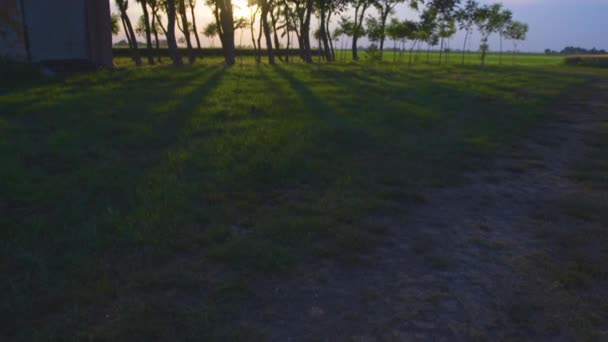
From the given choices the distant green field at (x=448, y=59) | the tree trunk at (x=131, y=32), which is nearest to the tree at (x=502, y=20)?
the distant green field at (x=448, y=59)

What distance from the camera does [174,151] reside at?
670 centimetres

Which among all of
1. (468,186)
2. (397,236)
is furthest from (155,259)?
(468,186)

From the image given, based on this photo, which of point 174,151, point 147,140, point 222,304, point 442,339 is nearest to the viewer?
point 442,339

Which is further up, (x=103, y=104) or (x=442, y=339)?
(x=103, y=104)

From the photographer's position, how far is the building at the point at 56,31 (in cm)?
1540

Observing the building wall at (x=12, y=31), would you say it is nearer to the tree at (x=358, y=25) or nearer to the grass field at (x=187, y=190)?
the grass field at (x=187, y=190)

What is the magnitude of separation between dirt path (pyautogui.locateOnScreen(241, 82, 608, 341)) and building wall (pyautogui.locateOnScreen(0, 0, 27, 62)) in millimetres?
15763

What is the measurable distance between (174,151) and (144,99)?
5.32 metres

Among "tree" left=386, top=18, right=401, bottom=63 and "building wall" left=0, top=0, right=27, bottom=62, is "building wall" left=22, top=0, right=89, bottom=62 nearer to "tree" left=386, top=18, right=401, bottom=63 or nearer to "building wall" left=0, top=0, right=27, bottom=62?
"building wall" left=0, top=0, right=27, bottom=62

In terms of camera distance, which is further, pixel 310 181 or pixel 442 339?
pixel 310 181

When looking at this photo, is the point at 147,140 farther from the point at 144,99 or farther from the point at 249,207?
the point at 144,99

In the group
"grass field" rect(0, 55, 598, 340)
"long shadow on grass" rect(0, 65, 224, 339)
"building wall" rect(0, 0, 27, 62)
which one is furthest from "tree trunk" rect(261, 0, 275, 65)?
"long shadow on grass" rect(0, 65, 224, 339)

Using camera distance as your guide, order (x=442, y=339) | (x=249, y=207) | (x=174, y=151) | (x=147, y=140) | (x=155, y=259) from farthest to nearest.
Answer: (x=147, y=140) < (x=174, y=151) < (x=249, y=207) < (x=155, y=259) < (x=442, y=339)

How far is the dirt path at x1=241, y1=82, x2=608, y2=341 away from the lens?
9.53 feet
